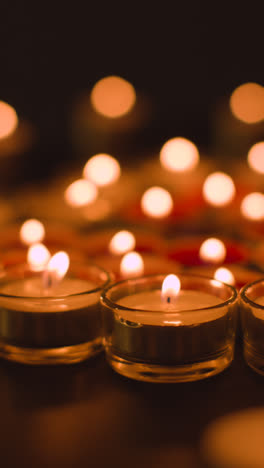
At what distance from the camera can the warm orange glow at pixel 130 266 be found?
0.87 m

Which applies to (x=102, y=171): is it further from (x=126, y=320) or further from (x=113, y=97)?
(x=126, y=320)

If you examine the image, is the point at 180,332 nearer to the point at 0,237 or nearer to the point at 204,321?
the point at 204,321

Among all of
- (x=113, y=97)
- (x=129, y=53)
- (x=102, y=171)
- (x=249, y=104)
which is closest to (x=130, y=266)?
(x=102, y=171)

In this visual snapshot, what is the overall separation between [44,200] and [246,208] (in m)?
0.47

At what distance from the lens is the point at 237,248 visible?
99cm

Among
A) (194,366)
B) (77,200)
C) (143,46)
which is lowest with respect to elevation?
(194,366)

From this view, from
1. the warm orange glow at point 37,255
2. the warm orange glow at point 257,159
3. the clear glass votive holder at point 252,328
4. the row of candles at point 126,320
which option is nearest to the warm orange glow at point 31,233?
the warm orange glow at point 37,255

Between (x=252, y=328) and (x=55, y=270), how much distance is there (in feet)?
0.91

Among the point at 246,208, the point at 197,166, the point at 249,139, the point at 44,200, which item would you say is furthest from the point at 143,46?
the point at 246,208

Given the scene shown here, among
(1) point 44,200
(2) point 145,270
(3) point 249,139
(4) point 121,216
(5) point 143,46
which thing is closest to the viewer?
(2) point 145,270

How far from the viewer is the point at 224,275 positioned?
2.74 feet

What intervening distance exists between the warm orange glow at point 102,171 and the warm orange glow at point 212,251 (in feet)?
1.72

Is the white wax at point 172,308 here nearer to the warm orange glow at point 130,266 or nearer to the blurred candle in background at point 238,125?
the warm orange glow at point 130,266

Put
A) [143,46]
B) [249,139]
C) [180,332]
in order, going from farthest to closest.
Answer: [143,46] → [249,139] → [180,332]
